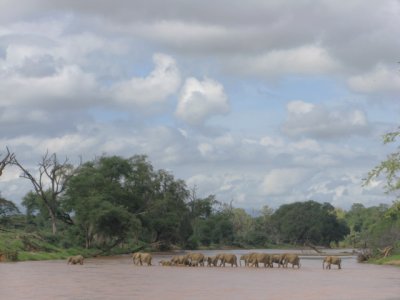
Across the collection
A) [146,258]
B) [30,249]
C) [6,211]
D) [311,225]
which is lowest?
[146,258]

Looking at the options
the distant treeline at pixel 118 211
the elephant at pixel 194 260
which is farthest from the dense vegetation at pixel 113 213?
the elephant at pixel 194 260

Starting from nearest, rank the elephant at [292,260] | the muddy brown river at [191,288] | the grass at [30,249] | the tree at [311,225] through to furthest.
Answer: the muddy brown river at [191,288], the elephant at [292,260], the grass at [30,249], the tree at [311,225]

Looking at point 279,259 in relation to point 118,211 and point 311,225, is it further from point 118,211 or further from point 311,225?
point 311,225

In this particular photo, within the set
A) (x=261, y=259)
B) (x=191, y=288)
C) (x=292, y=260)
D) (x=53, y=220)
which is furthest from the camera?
(x=53, y=220)

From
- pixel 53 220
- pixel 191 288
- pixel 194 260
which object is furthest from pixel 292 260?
pixel 53 220

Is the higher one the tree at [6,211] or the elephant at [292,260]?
the tree at [6,211]

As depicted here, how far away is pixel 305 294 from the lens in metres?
31.2

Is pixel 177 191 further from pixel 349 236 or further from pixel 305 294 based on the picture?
pixel 305 294

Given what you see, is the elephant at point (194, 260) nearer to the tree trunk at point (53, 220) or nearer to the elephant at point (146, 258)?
the elephant at point (146, 258)

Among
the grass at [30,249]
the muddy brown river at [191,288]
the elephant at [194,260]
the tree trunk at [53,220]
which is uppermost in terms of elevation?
the tree trunk at [53,220]

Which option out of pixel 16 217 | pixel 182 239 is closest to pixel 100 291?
pixel 16 217

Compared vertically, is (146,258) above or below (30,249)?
below

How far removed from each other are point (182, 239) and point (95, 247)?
3478 cm

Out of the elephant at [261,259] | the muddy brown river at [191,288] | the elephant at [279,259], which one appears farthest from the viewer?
the elephant at [279,259]
